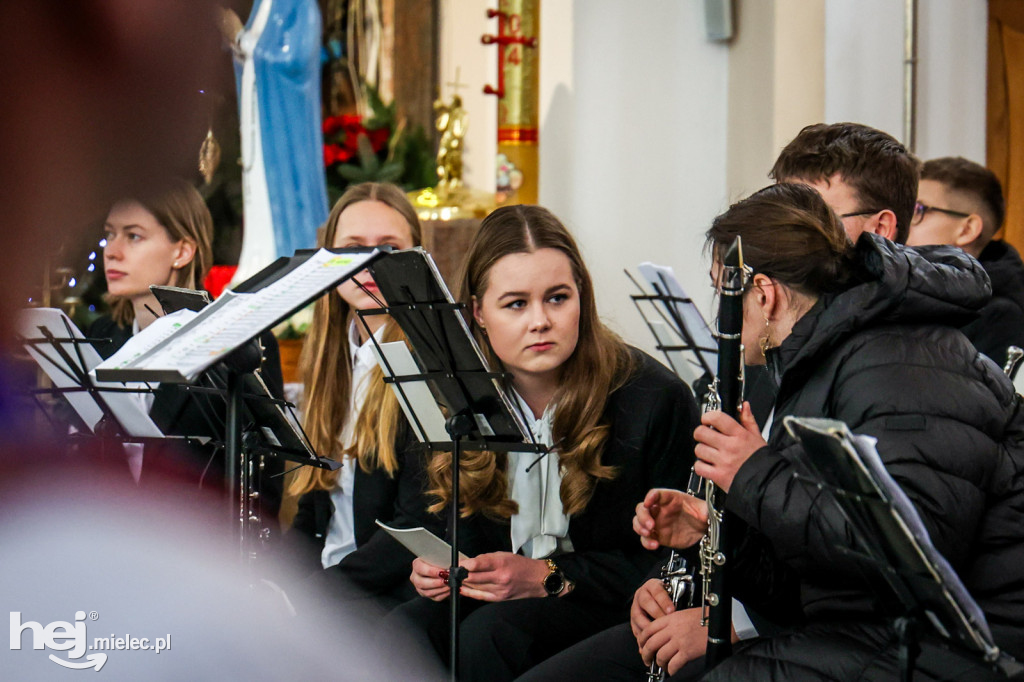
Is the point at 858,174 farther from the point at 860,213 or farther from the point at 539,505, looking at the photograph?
the point at 539,505

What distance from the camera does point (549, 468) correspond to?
2.66 metres

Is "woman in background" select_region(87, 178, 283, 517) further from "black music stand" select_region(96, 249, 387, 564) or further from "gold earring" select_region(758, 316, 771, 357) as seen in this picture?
"gold earring" select_region(758, 316, 771, 357)

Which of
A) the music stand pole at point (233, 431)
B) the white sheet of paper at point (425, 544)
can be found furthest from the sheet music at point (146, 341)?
the white sheet of paper at point (425, 544)

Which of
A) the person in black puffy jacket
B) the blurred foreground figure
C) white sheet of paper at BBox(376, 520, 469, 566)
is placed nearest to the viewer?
the blurred foreground figure

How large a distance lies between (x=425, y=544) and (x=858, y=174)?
142 centimetres

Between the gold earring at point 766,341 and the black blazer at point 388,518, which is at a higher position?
the gold earring at point 766,341

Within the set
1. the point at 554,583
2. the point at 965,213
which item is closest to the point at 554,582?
the point at 554,583

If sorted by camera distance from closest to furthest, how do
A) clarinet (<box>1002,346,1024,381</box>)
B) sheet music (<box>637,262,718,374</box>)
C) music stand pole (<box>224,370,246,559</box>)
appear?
music stand pole (<box>224,370,246,559</box>) → clarinet (<box>1002,346,1024,381</box>) → sheet music (<box>637,262,718,374</box>)

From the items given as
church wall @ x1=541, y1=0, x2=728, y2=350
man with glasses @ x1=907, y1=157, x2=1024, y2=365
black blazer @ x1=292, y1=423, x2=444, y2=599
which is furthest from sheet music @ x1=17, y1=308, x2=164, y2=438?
church wall @ x1=541, y1=0, x2=728, y2=350

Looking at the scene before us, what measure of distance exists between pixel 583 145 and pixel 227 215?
85.8 inches

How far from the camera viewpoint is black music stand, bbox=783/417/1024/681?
1361 mm

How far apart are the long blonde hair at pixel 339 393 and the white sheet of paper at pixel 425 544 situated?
1.57ft

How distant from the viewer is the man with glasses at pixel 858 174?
9.02 feet

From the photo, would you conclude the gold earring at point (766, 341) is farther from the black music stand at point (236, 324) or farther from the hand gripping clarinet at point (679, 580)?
the black music stand at point (236, 324)
